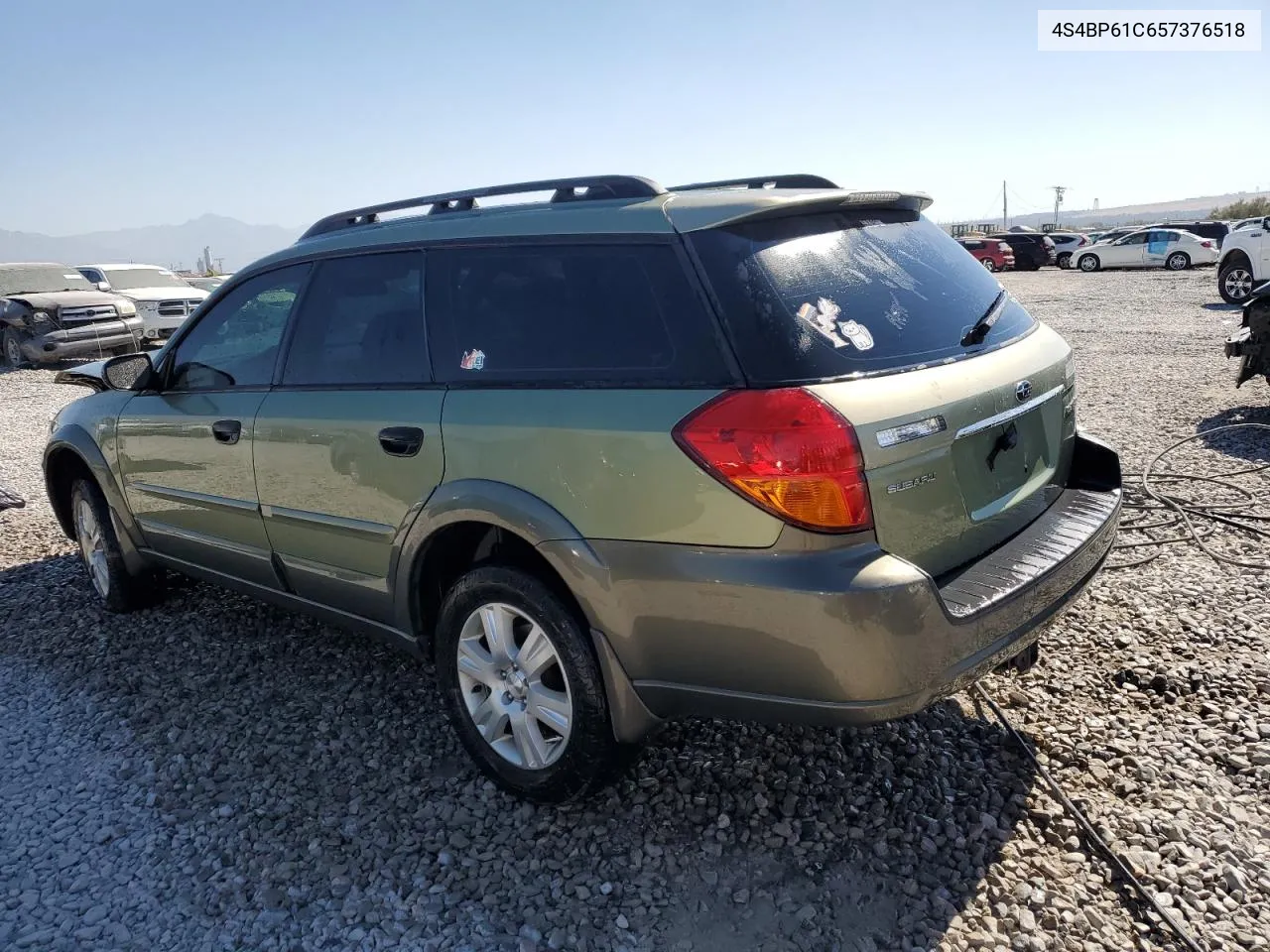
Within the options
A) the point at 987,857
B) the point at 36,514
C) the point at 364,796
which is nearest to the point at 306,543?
the point at 364,796

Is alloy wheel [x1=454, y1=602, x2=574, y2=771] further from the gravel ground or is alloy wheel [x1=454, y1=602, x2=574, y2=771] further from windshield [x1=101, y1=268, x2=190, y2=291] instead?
windshield [x1=101, y1=268, x2=190, y2=291]

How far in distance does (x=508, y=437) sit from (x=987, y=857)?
1801mm

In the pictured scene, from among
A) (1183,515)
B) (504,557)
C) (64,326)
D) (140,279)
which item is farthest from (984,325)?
(140,279)

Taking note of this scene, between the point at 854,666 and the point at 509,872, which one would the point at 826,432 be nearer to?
the point at 854,666

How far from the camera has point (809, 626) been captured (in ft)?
7.44

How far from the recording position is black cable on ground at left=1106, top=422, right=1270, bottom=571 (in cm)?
475

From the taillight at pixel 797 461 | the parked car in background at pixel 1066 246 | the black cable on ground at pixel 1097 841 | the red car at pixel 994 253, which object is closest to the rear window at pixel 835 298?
the taillight at pixel 797 461

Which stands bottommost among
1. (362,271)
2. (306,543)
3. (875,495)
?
(306,543)

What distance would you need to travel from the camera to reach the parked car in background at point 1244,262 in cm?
1570

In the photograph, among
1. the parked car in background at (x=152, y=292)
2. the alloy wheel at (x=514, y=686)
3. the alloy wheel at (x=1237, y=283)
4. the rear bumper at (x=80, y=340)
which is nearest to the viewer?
the alloy wheel at (x=514, y=686)

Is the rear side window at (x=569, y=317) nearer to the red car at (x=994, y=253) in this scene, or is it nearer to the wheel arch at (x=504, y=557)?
the wheel arch at (x=504, y=557)

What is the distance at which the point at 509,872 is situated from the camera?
2666 millimetres

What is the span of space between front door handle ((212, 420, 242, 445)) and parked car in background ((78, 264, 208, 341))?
13458 millimetres

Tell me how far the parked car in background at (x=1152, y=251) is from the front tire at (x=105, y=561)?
109 feet
